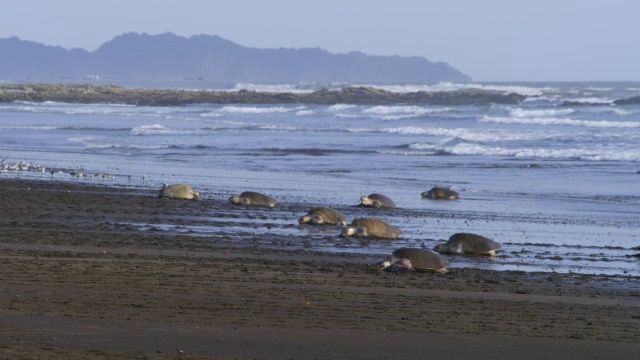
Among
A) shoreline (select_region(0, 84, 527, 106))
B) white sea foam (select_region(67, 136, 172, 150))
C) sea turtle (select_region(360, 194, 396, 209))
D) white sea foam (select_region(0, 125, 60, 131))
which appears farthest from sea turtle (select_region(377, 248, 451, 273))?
shoreline (select_region(0, 84, 527, 106))

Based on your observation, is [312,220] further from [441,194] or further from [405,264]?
[441,194]

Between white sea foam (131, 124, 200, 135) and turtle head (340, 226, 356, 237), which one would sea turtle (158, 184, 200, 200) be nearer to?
turtle head (340, 226, 356, 237)

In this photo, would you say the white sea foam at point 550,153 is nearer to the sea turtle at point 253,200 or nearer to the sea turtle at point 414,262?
the sea turtle at point 253,200

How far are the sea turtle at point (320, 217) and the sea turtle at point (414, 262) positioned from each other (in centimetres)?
377

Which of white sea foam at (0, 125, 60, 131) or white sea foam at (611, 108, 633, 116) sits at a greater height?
white sea foam at (611, 108, 633, 116)

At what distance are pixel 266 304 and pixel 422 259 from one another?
296cm

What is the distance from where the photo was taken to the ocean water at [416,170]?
1430 cm

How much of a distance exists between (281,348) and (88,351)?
1.43 meters

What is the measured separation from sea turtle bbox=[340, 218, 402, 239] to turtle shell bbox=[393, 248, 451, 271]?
8.65 ft

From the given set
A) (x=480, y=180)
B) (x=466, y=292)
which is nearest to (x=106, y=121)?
(x=480, y=180)

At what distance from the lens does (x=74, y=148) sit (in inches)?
1215

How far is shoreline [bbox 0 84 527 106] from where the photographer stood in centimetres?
7975

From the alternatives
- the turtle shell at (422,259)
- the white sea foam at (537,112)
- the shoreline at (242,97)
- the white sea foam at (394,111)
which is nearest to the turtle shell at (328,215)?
the turtle shell at (422,259)

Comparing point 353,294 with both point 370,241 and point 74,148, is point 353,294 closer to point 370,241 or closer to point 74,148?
point 370,241
